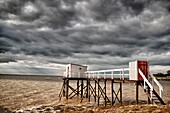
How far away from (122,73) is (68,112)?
595 cm

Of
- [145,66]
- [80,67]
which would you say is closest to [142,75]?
[145,66]

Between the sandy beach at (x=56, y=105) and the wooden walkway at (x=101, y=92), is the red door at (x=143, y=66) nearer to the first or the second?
the wooden walkway at (x=101, y=92)

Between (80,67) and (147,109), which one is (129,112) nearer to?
(147,109)

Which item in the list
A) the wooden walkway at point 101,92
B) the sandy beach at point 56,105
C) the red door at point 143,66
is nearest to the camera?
the sandy beach at point 56,105

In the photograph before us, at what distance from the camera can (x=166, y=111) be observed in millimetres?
12102

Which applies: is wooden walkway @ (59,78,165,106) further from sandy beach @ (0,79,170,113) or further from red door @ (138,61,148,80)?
sandy beach @ (0,79,170,113)

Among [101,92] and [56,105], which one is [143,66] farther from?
[56,105]

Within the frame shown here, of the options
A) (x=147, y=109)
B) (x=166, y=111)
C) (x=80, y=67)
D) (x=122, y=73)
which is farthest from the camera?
(x=80, y=67)

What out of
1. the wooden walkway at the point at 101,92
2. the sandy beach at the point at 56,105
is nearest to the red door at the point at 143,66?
the wooden walkway at the point at 101,92

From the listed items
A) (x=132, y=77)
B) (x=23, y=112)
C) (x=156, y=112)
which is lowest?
(x=23, y=112)

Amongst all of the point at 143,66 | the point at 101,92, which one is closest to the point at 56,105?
the point at 101,92

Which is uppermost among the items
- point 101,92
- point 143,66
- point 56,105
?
point 143,66

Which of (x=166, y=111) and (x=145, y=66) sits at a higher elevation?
(x=145, y=66)

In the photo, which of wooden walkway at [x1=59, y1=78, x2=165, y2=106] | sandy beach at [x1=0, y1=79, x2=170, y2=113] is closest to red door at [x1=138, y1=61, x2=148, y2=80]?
wooden walkway at [x1=59, y1=78, x2=165, y2=106]
